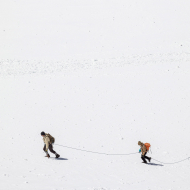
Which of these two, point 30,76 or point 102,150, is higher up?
point 30,76

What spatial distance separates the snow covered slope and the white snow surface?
58 mm

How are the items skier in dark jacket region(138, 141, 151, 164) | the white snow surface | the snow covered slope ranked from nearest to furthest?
1. the snow covered slope
2. the white snow surface
3. skier in dark jacket region(138, 141, 151, 164)

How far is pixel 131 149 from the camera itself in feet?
43.5

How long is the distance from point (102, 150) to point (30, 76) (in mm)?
12079

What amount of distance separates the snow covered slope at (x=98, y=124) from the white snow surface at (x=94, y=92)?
0.19 ft

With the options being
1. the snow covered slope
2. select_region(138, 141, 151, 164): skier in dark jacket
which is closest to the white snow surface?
the snow covered slope

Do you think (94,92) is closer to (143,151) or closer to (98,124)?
(98,124)

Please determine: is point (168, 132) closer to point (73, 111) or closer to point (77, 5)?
point (73, 111)

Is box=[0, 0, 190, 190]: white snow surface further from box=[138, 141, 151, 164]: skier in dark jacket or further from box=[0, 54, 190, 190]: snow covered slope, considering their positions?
box=[138, 141, 151, 164]: skier in dark jacket

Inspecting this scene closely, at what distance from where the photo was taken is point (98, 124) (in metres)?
15.7

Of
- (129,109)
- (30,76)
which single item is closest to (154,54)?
(129,109)

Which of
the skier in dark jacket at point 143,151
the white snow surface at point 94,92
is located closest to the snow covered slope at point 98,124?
the white snow surface at point 94,92

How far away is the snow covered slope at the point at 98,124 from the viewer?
1009cm

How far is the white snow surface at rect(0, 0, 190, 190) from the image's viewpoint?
1068 cm
